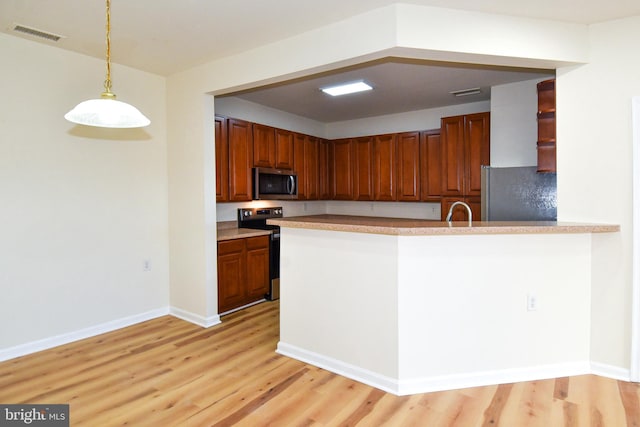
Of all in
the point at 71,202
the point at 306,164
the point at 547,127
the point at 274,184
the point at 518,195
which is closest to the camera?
the point at 547,127

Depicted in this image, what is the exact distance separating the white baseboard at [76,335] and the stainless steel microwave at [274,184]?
1.75 m

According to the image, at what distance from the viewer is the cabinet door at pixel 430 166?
4.80 m

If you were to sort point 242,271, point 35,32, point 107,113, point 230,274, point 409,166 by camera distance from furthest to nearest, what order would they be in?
point 409,166 < point 242,271 < point 230,274 < point 35,32 < point 107,113

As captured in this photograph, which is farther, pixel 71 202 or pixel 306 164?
pixel 306 164

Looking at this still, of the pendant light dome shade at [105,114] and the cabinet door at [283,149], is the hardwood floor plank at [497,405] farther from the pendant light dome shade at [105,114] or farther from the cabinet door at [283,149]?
the cabinet door at [283,149]

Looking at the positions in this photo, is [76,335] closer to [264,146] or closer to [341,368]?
[341,368]

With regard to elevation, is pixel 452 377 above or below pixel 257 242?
below

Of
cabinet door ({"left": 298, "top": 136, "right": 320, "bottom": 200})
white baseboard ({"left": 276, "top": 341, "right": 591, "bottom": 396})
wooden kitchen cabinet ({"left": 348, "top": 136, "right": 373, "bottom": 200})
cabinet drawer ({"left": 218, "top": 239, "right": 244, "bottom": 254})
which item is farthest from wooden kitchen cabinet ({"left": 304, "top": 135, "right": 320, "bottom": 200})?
white baseboard ({"left": 276, "top": 341, "right": 591, "bottom": 396})

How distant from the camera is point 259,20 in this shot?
2627 mm

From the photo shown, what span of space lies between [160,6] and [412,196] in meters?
3.67

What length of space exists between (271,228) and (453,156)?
247 centimetres

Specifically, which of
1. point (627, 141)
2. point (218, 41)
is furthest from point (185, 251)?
point (627, 141)

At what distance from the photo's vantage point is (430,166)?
15.9 feet

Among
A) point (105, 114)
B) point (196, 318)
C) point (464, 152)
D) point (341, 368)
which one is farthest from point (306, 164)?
point (105, 114)
